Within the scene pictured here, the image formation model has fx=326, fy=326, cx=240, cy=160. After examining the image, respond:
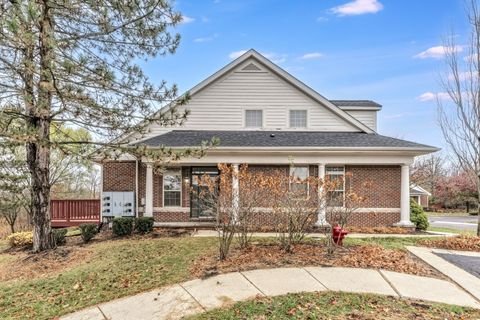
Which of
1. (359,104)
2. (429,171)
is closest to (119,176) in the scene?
(359,104)

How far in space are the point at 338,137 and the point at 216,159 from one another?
211 inches

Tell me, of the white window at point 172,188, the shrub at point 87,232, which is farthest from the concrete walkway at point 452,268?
Result: the shrub at point 87,232

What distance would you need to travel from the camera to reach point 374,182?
13.3 metres

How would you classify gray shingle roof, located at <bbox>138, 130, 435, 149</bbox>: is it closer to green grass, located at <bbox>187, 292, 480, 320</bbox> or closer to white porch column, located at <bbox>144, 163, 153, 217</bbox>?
white porch column, located at <bbox>144, 163, 153, 217</bbox>

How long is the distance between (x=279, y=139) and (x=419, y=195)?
28.0 meters

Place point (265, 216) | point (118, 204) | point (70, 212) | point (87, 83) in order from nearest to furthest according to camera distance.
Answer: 1. point (87, 83)
2. point (265, 216)
3. point (118, 204)
4. point (70, 212)

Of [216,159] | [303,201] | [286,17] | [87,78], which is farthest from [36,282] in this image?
[286,17]

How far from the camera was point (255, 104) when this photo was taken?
14859 mm

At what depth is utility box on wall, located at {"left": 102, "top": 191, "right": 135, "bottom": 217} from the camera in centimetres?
1326

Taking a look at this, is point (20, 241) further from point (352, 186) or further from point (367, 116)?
point (367, 116)

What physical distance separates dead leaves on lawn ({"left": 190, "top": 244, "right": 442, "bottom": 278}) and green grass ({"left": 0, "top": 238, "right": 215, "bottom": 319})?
1.74 ft

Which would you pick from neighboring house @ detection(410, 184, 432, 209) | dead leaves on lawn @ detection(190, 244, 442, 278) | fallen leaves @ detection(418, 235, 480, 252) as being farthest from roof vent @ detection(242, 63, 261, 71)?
neighboring house @ detection(410, 184, 432, 209)

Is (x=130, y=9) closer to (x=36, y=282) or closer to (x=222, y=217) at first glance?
A: (x=222, y=217)

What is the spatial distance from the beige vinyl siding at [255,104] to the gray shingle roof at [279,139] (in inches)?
16.6
